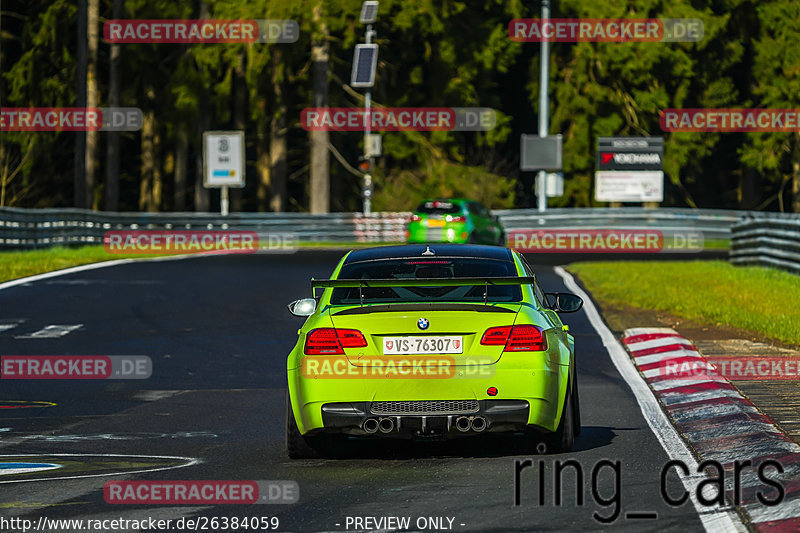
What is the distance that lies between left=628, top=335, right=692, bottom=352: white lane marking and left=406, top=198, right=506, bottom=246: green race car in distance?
68.5ft

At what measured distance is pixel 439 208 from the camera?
39.4 metres

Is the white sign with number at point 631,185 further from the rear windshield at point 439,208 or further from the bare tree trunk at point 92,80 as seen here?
the bare tree trunk at point 92,80

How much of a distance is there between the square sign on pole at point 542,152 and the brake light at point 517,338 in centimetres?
3889

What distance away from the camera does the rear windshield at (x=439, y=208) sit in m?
39.0

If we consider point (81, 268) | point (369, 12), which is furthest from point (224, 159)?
point (81, 268)

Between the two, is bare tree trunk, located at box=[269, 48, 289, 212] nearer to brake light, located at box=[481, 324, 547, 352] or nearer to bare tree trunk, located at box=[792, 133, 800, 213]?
bare tree trunk, located at box=[792, 133, 800, 213]

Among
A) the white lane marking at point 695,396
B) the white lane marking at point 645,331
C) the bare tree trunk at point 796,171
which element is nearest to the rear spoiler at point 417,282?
the white lane marking at point 695,396

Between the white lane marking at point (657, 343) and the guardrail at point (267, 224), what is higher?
the white lane marking at point (657, 343)

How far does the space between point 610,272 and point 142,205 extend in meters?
41.1

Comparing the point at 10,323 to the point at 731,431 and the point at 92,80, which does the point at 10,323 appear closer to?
the point at 731,431

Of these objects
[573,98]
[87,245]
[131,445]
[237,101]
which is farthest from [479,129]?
[131,445]

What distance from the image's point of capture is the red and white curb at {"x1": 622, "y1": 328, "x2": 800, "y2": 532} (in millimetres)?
7828

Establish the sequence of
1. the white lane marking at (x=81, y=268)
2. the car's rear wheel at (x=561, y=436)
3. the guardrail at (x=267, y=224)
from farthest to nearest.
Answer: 1. the guardrail at (x=267, y=224)
2. the white lane marking at (x=81, y=268)
3. the car's rear wheel at (x=561, y=436)

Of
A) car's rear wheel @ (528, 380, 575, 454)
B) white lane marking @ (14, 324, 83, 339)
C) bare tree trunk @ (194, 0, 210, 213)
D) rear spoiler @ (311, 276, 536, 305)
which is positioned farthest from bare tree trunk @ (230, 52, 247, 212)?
car's rear wheel @ (528, 380, 575, 454)
